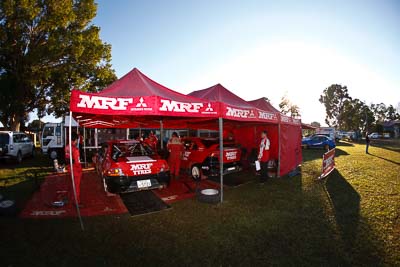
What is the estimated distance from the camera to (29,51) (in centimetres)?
1427

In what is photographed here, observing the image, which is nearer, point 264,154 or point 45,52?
point 264,154

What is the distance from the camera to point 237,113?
18.3ft

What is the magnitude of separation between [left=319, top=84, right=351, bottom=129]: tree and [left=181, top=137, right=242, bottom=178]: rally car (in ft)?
195

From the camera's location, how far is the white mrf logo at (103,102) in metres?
3.68

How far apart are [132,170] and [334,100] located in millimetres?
64836

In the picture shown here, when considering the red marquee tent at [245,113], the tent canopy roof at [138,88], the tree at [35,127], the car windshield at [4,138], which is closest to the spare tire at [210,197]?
the red marquee tent at [245,113]

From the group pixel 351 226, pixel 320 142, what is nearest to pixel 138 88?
pixel 351 226

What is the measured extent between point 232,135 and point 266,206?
640 cm

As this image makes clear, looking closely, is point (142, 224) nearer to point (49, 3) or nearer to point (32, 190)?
point (32, 190)

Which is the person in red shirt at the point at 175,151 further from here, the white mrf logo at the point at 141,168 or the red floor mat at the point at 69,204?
the red floor mat at the point at 69,204

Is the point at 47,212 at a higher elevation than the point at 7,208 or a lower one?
lower

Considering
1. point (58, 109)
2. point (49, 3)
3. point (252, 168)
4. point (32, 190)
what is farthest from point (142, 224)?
point (58, 109)

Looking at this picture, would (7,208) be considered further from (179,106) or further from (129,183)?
(179,106)

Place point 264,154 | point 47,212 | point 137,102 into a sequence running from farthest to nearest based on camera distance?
point 264,154
point 47,212
point 137,102
